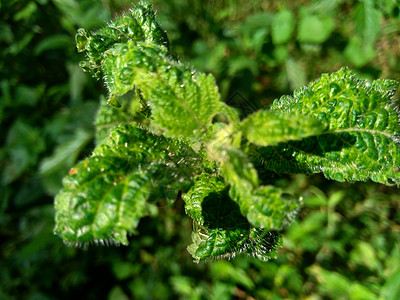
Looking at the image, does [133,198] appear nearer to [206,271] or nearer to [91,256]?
[206,271]

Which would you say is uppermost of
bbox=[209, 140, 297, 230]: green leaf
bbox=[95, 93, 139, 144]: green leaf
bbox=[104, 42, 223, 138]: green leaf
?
bbox=[104, 42, 223, 138]: green leaf

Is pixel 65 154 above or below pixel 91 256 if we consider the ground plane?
above

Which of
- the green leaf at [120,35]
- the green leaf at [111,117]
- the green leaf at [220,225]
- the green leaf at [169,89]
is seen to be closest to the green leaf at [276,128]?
the green leaf at [169,89]

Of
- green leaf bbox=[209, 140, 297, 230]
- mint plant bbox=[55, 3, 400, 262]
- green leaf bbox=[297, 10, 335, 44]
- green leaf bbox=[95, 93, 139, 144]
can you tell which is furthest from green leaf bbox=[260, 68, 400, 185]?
green leaf bbox=[297, 10, 335, 44]

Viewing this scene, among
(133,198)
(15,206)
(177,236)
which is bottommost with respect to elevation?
(177,236)

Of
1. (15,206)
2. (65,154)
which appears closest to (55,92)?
(65,154)

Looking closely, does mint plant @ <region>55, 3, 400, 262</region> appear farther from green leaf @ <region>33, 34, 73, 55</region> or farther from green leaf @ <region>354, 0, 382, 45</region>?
green leaf @ <region>33, 34, 73, 55</region>

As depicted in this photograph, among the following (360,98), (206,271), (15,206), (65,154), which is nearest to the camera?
(360,98)
